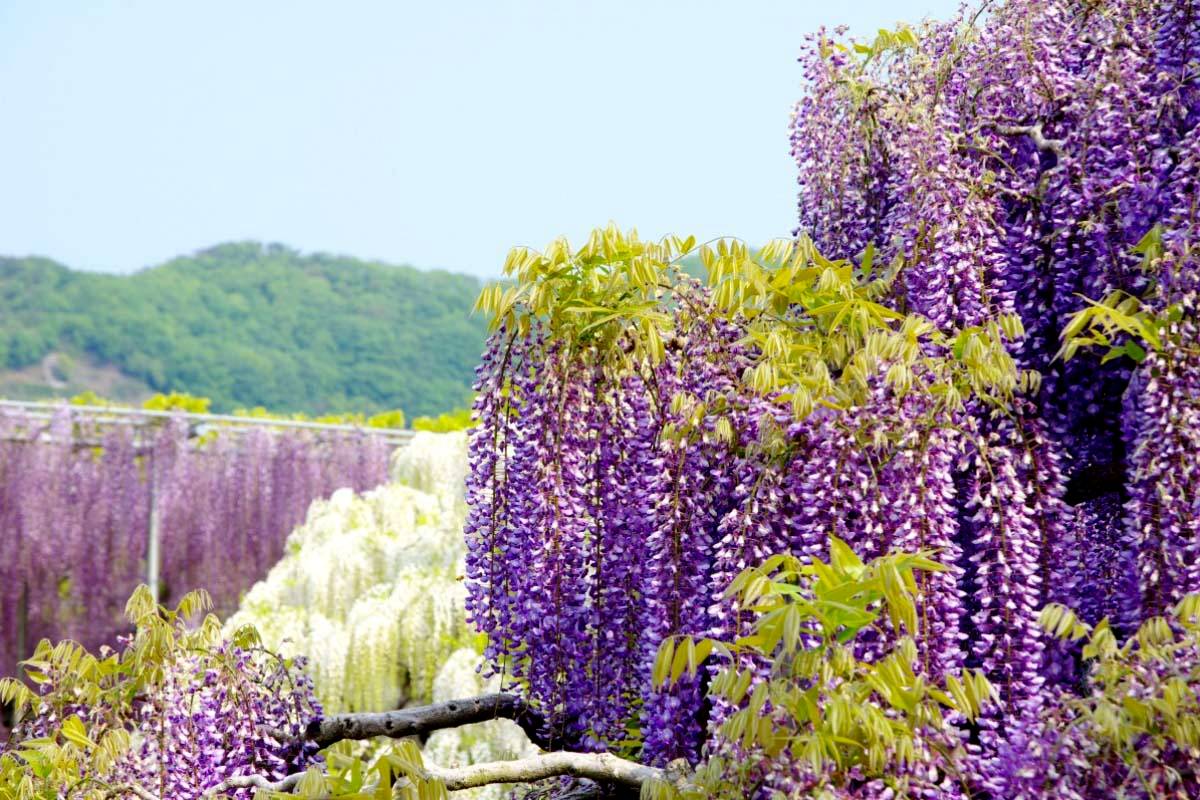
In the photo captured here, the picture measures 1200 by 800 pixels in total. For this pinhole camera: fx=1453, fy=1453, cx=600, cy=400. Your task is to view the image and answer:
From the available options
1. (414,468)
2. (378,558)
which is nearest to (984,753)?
(378,558)

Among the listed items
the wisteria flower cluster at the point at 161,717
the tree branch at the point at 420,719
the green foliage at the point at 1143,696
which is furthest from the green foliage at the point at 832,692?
the wisteria flower cluster at the point at 161,717

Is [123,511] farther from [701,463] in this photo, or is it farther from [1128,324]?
[1128,324]

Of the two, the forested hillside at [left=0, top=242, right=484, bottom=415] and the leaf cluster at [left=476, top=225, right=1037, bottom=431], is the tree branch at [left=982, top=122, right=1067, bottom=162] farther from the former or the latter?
the forested hillside at [left=0, top=242, right=484, bottom=415]

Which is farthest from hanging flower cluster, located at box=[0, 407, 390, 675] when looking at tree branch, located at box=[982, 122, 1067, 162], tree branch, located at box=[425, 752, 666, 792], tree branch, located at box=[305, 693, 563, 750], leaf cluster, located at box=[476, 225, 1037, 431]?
tree branch, located at box=[982, 122, 1067, 162]

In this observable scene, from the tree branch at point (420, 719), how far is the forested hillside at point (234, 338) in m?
45.1

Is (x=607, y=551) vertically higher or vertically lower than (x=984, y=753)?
higher

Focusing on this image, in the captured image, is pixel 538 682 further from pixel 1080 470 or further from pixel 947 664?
pixel 1080 470

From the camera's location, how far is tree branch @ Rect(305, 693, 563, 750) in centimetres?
477

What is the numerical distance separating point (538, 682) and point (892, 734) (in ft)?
5.28

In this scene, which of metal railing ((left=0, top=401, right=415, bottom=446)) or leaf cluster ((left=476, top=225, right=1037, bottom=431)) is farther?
metal railing ((left=0, top=401, right=415, bottom=446))

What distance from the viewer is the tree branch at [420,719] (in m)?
4.77

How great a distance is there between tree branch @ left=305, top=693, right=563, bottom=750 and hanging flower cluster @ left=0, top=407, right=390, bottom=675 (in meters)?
10.3

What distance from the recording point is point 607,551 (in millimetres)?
4254

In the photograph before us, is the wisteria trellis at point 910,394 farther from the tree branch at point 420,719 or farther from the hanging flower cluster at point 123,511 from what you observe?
the hanging flower cluster at point 123,511
